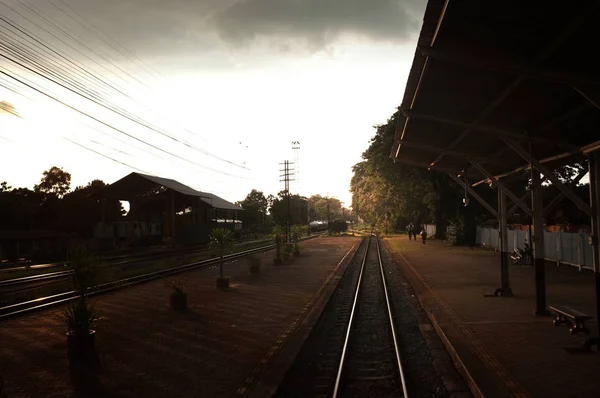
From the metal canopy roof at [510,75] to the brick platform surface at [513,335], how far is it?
11.7 feet

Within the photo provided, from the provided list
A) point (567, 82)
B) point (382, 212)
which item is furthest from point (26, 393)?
point (382, 212)

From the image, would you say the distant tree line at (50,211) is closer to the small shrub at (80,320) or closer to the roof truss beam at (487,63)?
the small shrub at (80,320)

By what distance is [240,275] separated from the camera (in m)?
21.0

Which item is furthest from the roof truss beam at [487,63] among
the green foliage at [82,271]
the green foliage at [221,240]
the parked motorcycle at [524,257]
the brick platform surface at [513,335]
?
the parked motorcycle at [524,257]

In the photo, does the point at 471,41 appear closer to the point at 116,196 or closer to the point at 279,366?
the point at 279,366

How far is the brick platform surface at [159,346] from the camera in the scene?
6.54 m

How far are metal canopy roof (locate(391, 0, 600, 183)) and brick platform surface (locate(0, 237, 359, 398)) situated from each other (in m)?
5.44

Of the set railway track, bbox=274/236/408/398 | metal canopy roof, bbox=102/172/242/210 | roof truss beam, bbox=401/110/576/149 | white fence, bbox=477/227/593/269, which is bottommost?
railway track, bbox=274/236/408/398

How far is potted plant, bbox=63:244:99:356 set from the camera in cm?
809

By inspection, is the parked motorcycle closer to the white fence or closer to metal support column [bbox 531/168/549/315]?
the white fence

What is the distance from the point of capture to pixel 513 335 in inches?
348

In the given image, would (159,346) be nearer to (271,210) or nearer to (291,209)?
(271,210)

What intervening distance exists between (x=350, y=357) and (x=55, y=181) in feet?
203

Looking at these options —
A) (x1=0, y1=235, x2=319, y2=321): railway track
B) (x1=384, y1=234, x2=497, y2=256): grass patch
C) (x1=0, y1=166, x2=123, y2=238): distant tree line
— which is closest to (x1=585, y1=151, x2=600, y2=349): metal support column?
(x1=0, y1=235, x2=319, y2=321): railway track
